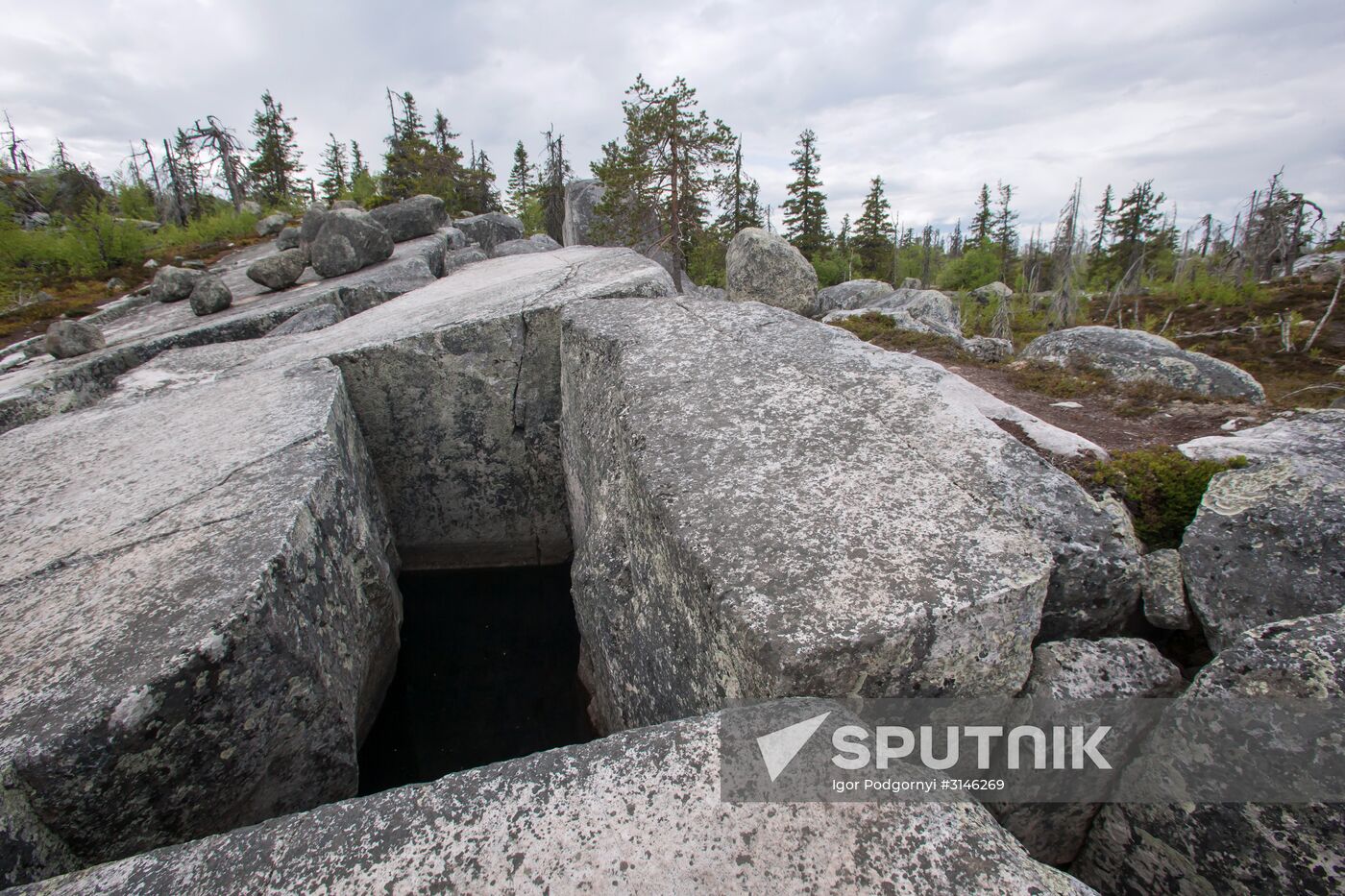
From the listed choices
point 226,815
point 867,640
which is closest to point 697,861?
point 867,640

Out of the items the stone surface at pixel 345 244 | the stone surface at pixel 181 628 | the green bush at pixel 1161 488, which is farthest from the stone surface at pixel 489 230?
the green bush at pixel 1161 488

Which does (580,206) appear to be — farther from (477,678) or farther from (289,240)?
(477,678)

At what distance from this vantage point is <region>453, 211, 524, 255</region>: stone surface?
55.8 ft

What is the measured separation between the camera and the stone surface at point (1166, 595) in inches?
100

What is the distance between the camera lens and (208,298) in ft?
28.0

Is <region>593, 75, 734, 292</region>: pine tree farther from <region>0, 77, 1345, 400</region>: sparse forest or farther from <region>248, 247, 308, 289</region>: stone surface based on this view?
<region>248, 247, 308, 289</region>: stone surface

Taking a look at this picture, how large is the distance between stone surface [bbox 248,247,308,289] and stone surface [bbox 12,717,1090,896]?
975cm

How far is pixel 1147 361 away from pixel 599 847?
26.5 feet

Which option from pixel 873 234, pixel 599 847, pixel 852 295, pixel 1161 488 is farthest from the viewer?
pixel 873 234

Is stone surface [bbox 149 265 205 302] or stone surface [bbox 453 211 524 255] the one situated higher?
stone surface [bbox 453 211 524 255]

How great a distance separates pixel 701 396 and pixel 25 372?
7882 mm

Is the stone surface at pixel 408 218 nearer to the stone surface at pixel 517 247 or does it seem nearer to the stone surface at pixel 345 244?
the stone surface at pixel 345 244

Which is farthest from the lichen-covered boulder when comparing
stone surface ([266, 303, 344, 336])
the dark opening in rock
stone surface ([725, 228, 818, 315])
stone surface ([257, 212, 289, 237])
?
stone surface ([725, 228, 818, 315])

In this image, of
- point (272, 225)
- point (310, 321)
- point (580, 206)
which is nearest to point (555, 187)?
point (580, 206)
